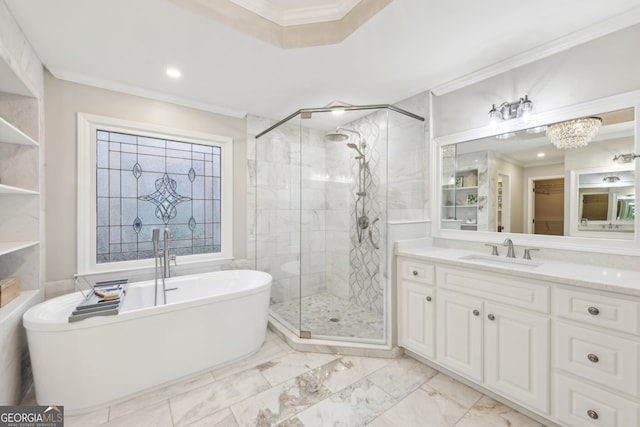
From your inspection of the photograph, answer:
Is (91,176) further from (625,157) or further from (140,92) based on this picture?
(625,157)

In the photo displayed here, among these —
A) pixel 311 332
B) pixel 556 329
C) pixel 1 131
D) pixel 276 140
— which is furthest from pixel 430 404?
pixel 1 131

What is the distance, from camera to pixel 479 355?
69.9 inches

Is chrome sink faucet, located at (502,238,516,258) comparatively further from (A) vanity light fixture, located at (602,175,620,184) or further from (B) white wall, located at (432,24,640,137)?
(B) white wall, located at (432,24,640,137)

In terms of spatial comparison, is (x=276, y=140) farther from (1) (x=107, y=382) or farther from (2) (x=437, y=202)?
(1) (x=107, y=382)

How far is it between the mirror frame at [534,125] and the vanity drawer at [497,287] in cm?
59

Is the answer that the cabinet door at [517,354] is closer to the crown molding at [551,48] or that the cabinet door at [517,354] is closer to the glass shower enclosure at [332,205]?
the glass shower enclosure at [332,205]

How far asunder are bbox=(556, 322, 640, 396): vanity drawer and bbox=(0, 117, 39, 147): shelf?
3428 mm

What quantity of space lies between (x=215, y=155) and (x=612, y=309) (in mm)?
3407

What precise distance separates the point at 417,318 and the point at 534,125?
69.0 inches

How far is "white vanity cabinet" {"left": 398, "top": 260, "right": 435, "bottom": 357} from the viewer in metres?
2.06

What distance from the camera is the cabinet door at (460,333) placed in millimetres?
1790

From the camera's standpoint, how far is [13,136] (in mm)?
1800

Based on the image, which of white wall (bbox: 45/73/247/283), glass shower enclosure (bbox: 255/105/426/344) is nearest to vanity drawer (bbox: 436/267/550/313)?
glass shower enclosure (bbox: 255/105/426/344)

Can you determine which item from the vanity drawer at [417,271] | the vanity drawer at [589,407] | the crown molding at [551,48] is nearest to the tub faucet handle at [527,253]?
the vanity drawer at [417,271]
